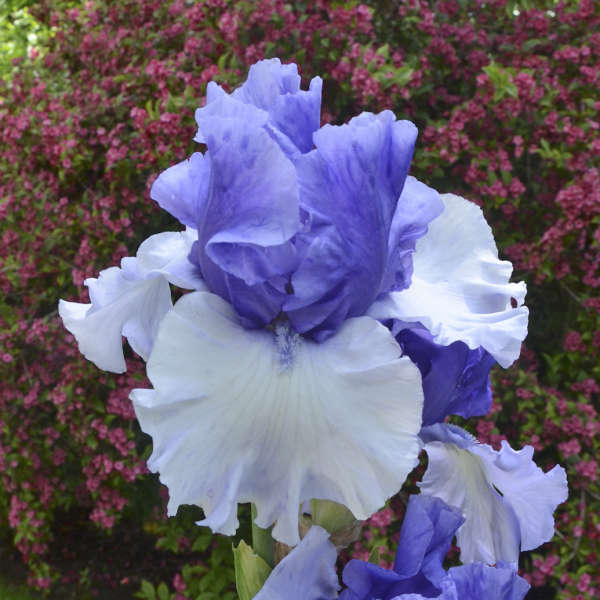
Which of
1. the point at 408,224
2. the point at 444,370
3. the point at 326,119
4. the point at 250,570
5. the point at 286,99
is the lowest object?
the point at 326,119

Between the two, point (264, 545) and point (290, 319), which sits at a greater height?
point (290, 319)

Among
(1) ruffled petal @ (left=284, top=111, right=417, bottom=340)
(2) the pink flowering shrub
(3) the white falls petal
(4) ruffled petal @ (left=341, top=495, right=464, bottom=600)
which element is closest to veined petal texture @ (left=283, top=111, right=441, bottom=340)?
(1) ruffled petal @ (left=284, top=111, right=417, bottom=340)

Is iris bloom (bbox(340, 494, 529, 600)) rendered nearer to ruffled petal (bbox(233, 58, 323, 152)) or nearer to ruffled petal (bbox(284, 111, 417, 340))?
ruffled petal (bbox(284, 111, 417, 340))

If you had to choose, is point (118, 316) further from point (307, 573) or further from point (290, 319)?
point (307, 573)

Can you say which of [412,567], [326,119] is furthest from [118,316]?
[326,119]

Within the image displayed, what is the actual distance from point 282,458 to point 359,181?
227mm

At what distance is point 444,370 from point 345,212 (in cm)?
18

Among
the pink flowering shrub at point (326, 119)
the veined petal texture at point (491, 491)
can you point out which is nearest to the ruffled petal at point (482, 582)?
the veined petal texture at point (491, 491)

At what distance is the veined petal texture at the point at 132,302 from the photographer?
2.31ft

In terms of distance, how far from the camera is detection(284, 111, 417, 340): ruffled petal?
60 cm

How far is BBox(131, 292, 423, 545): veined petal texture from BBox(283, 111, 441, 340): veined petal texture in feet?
0.20

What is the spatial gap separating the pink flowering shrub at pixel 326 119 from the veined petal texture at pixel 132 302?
4.62 ft

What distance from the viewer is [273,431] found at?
1.86 ft

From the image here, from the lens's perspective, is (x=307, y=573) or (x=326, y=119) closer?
(x=307, y=573)
